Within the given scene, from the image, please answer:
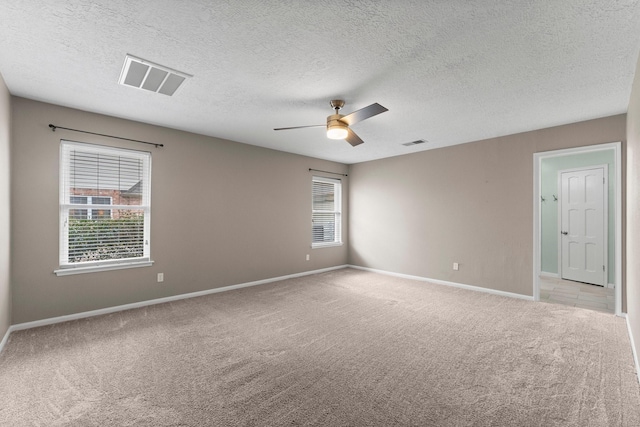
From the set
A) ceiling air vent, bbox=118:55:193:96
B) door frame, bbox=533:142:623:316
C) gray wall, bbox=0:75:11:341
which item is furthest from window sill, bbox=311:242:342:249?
gray wall, bbox=0:75:11:341

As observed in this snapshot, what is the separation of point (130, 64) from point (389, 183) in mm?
4862

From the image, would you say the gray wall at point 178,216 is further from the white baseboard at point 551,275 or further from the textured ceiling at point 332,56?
the white baseboard at point 551,275

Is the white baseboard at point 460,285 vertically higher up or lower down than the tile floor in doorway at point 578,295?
higher up

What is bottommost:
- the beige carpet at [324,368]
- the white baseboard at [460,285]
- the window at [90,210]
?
the beige carpet at [324,368]

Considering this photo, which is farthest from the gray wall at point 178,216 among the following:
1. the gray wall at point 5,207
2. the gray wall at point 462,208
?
the gray wall at point 462,208

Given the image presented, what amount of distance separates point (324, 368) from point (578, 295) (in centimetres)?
468

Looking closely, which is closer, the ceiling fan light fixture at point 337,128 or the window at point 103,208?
the ceiling fan light fixture at point 337,128

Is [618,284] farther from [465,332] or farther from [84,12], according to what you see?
[84,12]

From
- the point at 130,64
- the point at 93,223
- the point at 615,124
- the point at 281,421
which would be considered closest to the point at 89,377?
the point at 281,421

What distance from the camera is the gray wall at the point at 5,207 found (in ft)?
8.97

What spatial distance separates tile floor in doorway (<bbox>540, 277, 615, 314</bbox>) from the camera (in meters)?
4.14

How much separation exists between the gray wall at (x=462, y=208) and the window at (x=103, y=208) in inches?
172

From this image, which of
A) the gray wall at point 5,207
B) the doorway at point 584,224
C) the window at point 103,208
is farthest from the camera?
the doorway at point 584,224

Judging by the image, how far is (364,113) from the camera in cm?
281
